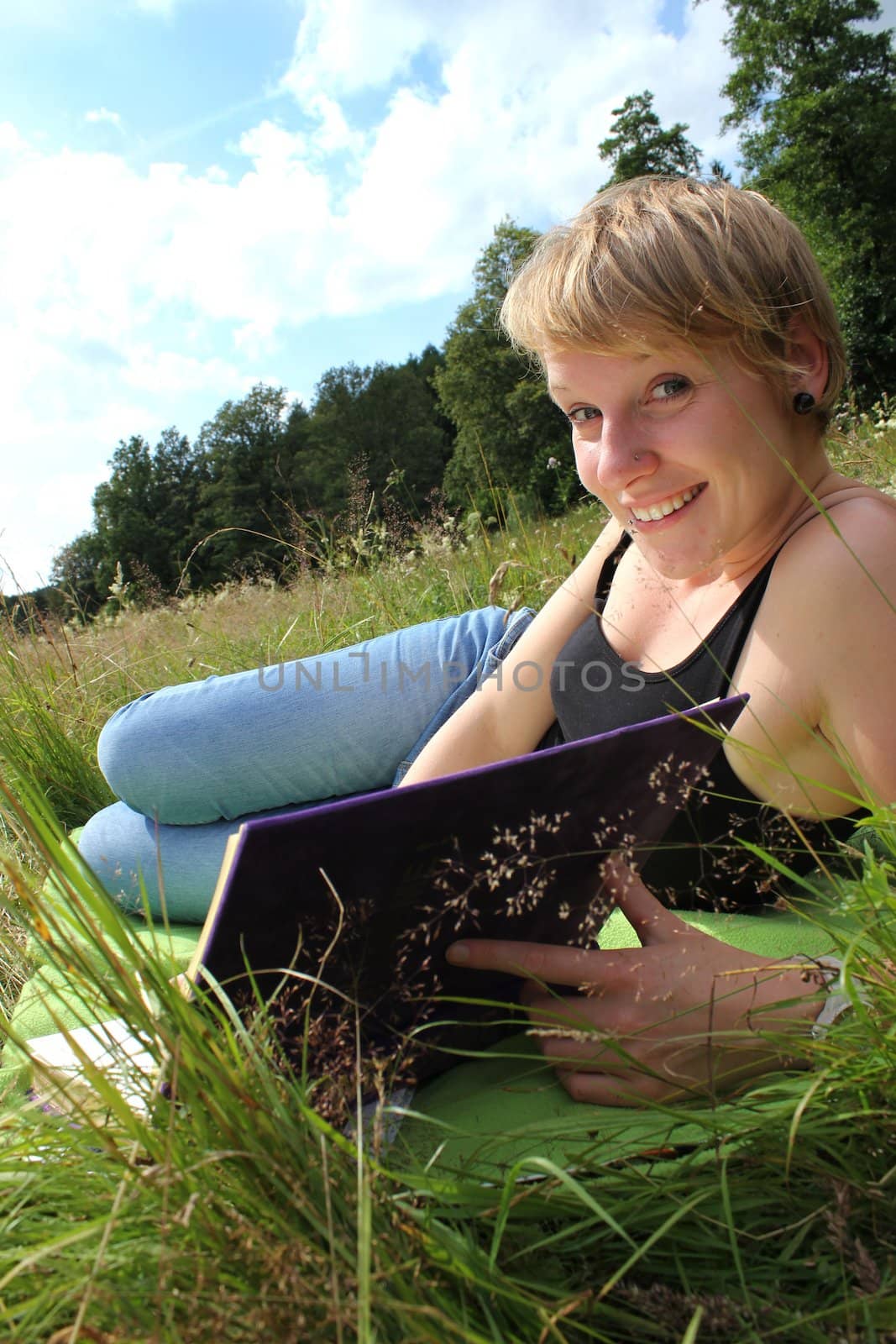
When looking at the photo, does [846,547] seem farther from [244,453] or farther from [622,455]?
[244,453]

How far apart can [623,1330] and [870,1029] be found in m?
0.43

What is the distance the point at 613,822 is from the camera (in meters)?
1.26

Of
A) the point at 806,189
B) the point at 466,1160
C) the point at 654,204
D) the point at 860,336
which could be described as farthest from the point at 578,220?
the point at 806,189

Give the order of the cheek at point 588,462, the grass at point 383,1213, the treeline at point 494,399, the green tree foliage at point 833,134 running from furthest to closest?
the green tree foliage at point 833,134, the treeline at point 494,399, the cheek at point 588,462, the grass at point 383,1213

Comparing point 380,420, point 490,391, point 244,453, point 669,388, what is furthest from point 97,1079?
point 380,420

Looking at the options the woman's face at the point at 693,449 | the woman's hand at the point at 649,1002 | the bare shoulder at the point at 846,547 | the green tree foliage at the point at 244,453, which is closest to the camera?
the woman's hand at the point at 649,1002

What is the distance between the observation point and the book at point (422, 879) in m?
1.00

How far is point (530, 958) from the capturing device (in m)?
1.30

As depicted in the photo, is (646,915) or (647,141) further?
(647,141)

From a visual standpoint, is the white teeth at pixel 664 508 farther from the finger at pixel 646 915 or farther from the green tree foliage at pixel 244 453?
the green tree foliage at pixel 244 453

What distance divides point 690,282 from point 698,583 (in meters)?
0.70

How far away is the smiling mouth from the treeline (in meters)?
3.23

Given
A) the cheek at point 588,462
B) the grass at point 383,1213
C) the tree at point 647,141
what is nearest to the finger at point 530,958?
the grass at point 383,1213

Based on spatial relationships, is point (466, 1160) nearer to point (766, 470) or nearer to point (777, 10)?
point (766, 470)
